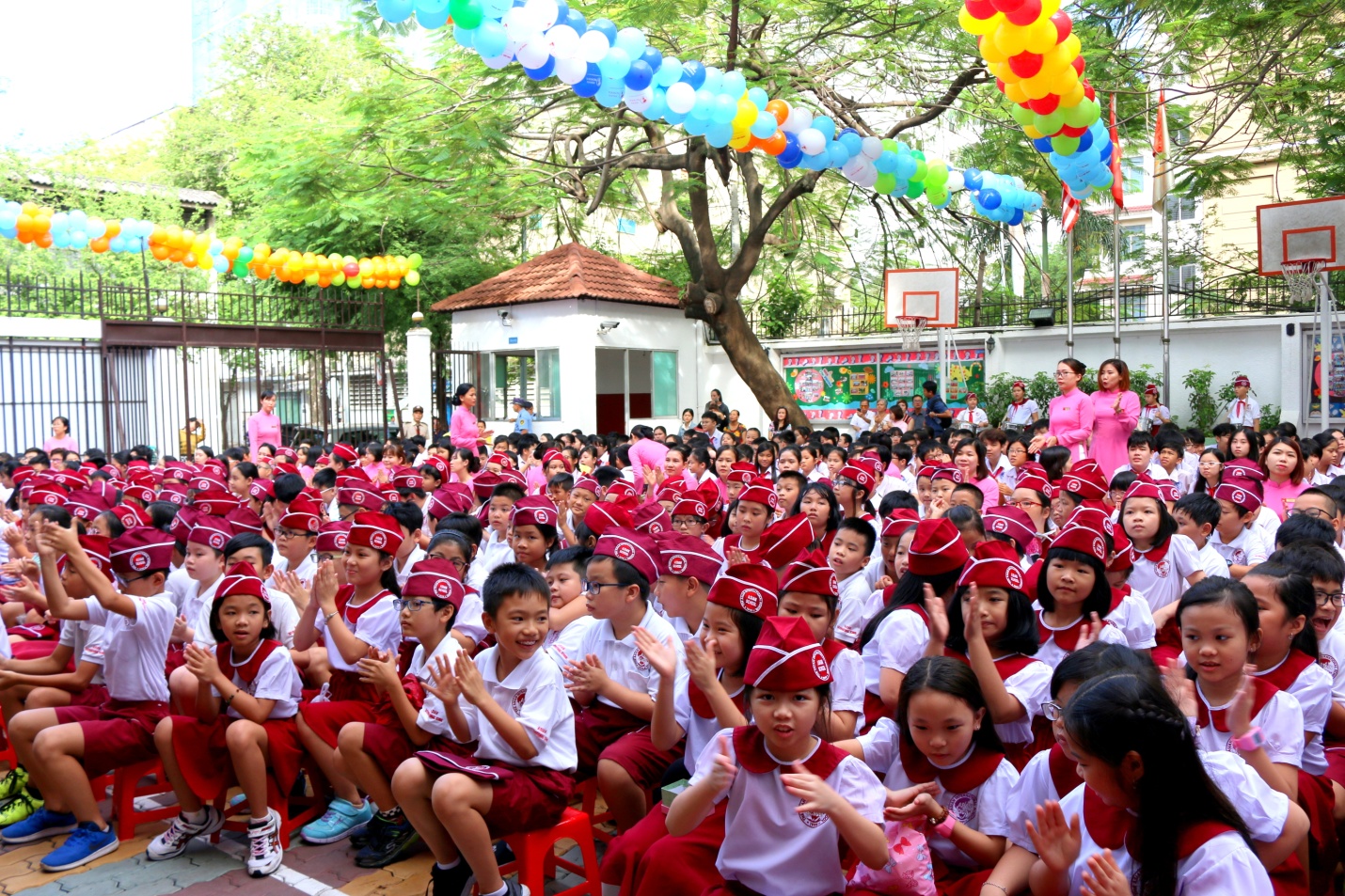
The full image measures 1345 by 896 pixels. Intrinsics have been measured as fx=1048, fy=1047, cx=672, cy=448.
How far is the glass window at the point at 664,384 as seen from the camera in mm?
18391

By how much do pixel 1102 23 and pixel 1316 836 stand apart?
10.2m

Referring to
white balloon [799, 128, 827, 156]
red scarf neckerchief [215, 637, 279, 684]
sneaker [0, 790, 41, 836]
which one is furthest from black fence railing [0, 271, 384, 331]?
red scarf neckerchief [215, 637, 279, 684]

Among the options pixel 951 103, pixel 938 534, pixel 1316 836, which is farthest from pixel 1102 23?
pixel 1316 836

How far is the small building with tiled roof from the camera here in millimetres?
16844

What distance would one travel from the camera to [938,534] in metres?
3.50

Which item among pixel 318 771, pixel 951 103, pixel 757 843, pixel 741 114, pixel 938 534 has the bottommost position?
pixel 318 771

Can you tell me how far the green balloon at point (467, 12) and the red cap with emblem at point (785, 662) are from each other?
19.9 feet

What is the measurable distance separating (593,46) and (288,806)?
5966mm

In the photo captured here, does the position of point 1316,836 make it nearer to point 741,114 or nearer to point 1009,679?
point 1009,679

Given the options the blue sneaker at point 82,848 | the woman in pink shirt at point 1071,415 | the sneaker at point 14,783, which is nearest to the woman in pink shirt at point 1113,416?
the woman in pink shirt at point 1071,415

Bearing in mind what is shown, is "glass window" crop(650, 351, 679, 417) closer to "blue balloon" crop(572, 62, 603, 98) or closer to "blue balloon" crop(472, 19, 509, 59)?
"blue balloon" crop(572, 62, 603, 98)

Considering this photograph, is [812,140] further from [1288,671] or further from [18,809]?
[18,809]

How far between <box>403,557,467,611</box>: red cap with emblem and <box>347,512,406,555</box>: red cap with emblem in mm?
432

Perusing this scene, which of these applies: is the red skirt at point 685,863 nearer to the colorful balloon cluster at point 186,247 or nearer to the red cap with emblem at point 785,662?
the red cap with emblem at point 785,662
